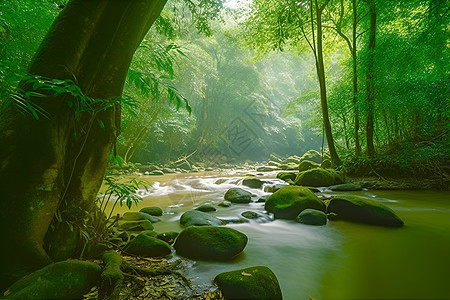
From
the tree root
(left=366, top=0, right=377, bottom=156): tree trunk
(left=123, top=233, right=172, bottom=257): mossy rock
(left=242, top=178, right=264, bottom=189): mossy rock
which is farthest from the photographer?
(left=242, top=178, right=264, bottom=189): mossy rock

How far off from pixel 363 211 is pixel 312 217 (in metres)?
0.89

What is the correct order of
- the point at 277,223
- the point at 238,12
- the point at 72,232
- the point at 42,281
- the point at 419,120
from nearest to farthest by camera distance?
the point at 42,281 → the point at 72,232 → the point at 277,223 → the point at 419,120 → the point at 238,12

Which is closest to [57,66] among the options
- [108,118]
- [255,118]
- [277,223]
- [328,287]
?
[108,118]

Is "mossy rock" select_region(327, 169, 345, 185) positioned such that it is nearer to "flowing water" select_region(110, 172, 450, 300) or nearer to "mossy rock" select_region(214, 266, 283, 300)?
"flowing water" select_region(110, 172, 450, 300)

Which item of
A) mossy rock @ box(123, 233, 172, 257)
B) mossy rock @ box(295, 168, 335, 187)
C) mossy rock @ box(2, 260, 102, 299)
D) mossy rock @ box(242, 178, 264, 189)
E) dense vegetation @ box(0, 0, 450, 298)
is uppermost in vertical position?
dense vegetation @ box(0, 0, 450, 298)

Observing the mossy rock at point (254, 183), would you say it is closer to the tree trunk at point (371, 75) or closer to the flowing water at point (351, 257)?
the flowing water at point (351, 257)

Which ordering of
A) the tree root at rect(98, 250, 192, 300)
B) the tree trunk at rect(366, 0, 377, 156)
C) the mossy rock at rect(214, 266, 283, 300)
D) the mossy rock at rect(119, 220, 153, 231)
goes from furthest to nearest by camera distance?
the tree trunk at rect(366, 0, 377, 156) < the mossy rock at rect(119, 220, 153, 231) < the mossy rock at rect(214, 266, 283, 300) < the tree root at rect(98, 250, 192, 300)

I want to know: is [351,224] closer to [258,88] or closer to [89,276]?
[89,276]

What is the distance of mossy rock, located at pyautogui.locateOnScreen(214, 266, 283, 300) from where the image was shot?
1727 mm

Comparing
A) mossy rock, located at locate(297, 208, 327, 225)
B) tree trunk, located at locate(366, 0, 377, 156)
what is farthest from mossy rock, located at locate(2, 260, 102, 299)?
tree trunk, located at locate(366, 0, 377, 156)

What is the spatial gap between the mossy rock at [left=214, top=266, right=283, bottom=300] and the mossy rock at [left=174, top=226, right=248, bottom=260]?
0.63 meters

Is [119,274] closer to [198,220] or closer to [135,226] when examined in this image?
[135,226]

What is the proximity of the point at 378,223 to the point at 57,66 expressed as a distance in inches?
193

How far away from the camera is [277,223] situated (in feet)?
13.7
